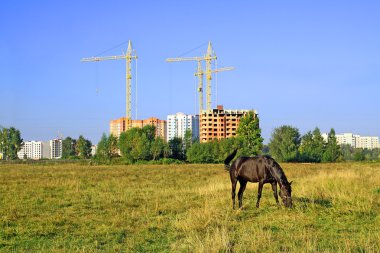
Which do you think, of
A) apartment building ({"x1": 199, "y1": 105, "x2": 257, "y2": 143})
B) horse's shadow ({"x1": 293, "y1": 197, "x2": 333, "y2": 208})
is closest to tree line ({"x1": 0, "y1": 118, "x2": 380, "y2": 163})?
apartment building ({"x1": 199, "y1": 105, "x2": 257, "y2": 143})

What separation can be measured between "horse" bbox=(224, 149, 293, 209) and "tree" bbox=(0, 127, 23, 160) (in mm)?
138610

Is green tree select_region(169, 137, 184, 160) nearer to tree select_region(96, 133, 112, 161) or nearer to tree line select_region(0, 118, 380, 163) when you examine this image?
tree line select_region(0, 118, 380, 163)

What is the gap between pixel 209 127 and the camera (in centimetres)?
15325

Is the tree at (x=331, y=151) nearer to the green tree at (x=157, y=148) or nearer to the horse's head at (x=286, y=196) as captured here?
the green tree at (x=157, y=148)

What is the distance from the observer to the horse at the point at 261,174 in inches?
523

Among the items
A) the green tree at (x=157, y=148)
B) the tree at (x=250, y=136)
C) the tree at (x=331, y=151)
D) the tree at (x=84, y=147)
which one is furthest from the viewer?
the tree at (x=84, y=147)

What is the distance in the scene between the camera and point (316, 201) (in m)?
14.6

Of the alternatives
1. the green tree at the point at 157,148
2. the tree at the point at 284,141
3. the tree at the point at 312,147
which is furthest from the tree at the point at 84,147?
the tree at the point at 312,147

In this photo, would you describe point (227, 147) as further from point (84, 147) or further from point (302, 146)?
point (84, 147)

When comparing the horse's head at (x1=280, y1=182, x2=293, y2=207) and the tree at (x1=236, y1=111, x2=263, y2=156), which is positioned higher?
the tree at (x1=236, y1=111, x2=263, y2=156)

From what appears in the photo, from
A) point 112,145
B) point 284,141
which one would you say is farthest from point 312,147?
point 112,145

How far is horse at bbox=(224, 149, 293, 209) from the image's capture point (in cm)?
1330

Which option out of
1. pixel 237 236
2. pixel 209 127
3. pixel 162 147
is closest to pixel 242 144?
pixel 162 147

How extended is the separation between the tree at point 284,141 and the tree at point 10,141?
85.5 m
